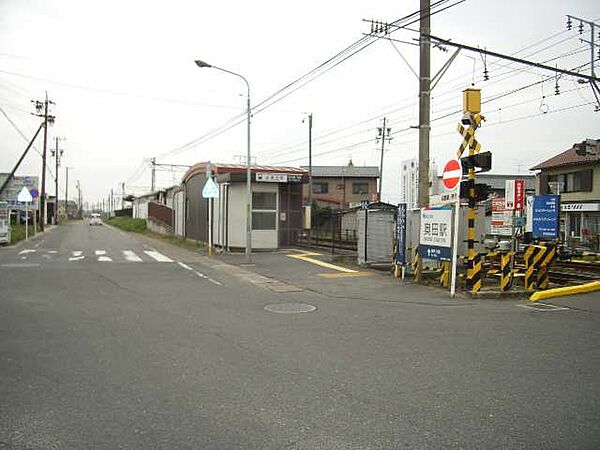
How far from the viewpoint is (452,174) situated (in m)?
11.7

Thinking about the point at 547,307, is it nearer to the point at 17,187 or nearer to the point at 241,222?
the point at 241,222

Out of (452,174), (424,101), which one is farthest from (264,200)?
(452,174)

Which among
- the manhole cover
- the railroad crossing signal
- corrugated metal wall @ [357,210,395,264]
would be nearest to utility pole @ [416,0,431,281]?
the railroad crossing signal

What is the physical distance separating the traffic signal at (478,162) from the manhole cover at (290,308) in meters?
4.92

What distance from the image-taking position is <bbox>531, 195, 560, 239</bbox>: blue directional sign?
15773 mm

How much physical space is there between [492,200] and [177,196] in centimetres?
2207

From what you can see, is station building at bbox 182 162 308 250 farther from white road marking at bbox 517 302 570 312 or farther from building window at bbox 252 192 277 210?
white road marking at bbox 517 302 570 312

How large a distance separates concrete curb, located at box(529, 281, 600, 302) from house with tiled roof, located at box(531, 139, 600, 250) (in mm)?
24066

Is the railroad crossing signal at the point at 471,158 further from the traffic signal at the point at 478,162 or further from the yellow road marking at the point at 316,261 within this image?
the yellow road marking at the point at 316,261

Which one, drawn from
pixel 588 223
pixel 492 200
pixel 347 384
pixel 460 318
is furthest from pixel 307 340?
pixel 588 223

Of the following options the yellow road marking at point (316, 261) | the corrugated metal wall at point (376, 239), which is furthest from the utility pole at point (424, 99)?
the yellow road marking at point (316, 261)

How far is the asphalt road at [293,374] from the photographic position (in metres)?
4.09

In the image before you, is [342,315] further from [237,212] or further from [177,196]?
[177,196]

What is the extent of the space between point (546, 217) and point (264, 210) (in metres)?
12.5
